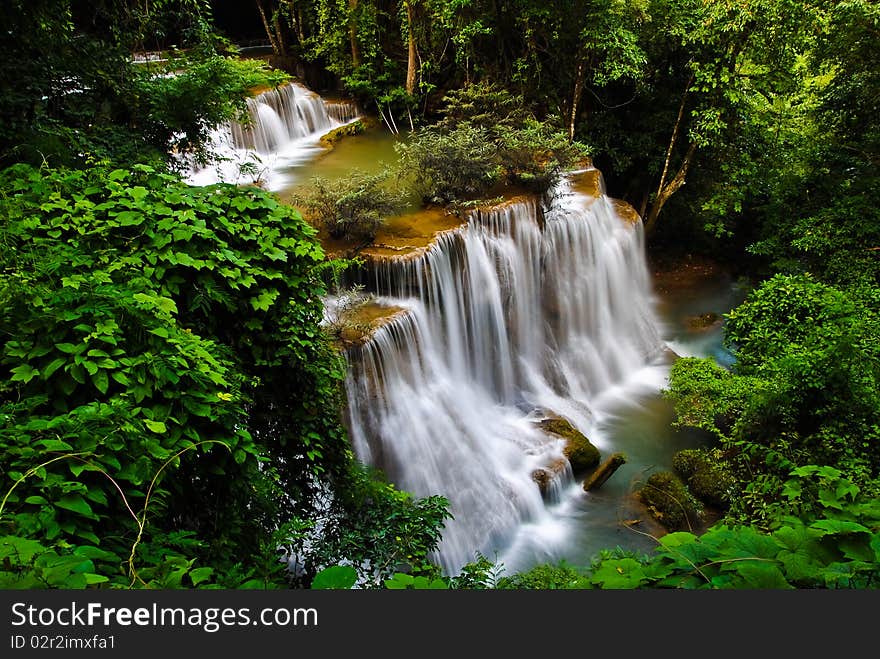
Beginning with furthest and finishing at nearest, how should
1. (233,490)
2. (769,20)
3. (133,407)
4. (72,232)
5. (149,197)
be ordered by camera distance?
(769,20) < (149,197) < (72,232) < (233,490) < (133,407)

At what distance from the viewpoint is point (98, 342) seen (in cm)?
305

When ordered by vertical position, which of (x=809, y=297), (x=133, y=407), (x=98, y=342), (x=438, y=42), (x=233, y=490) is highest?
(x=438, y=42)

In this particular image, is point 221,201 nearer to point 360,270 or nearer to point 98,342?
point 98,342

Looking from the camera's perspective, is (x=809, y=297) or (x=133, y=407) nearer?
(x=133, y=407)

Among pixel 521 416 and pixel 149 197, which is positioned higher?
pixel 149 197

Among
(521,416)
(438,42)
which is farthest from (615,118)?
(521,416)

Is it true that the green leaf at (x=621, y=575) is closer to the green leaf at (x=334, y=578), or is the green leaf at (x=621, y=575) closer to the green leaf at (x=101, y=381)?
the green leaf at (x=334, y=578)

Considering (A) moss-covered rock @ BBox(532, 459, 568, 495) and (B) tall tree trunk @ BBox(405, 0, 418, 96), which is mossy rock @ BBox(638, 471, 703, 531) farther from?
(B) tall tree trunk @ BBox(405, 0, 418, 96)

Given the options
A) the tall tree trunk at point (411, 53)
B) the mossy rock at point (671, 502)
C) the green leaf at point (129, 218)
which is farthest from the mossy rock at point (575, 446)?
the tall tree trunk at point (411, 53)

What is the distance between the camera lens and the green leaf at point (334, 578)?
6.17 ft

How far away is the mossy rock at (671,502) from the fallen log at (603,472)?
510 mm

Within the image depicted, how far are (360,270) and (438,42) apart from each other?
364 inches

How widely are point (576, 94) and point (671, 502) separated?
352 inches

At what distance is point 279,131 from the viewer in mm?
13406
